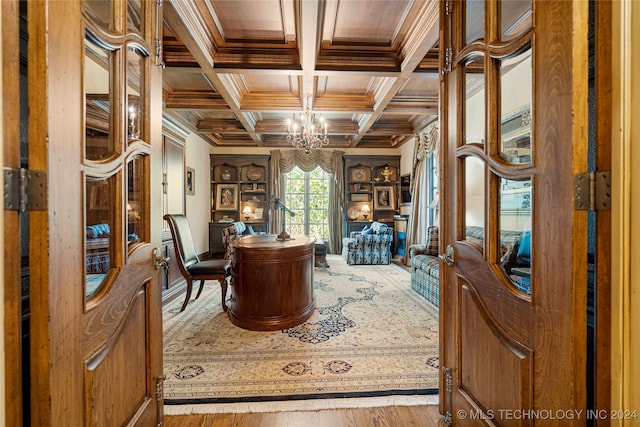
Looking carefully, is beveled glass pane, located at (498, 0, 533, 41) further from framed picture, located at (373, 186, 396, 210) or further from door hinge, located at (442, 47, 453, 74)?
framed picture, located at (373, 186, 396, 210)

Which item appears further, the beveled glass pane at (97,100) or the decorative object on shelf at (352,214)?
the decorative object on shelf at (352,214)

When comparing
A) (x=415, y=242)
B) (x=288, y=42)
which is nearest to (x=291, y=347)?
(x=288, y=42)

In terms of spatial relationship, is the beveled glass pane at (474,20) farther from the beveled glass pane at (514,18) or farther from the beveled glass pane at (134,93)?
the beveled glass pane at (134,93)

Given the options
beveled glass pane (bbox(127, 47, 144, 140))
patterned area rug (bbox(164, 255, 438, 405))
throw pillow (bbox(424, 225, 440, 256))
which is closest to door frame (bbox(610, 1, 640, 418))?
patterned area rug (bbox(164, 255, 438, 405))

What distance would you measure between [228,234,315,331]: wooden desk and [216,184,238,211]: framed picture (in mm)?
4729

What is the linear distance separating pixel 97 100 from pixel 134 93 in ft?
0.80

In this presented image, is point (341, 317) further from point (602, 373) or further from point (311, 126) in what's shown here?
point (311, 126)

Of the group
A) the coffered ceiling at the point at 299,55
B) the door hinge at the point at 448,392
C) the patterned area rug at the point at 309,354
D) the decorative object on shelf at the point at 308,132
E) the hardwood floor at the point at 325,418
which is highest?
the coffered ceiling at the point at 299,55

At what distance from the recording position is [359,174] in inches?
300

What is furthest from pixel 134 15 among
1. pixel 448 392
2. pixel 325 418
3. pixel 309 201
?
pixel 309 201

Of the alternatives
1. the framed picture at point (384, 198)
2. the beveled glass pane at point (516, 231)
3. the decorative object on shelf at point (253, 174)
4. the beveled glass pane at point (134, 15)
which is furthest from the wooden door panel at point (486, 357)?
the decorative object on shelf at point (253, 174)

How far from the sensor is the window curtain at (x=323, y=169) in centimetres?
736

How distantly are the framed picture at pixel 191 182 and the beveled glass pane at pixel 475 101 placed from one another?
532cm

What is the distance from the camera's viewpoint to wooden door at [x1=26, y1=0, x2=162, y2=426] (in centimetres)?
75
